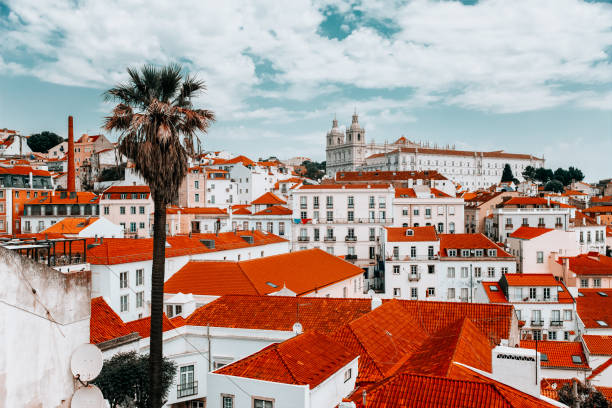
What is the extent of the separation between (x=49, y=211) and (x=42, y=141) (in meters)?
81.1

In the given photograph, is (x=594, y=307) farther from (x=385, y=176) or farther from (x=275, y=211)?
(x=385, y=176)

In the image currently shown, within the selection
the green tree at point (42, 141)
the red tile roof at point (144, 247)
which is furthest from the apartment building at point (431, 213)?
the green tree at point (42, 141)

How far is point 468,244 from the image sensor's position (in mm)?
45219

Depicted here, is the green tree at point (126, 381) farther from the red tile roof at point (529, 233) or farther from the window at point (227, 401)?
the red tile roof at point (529, 233)

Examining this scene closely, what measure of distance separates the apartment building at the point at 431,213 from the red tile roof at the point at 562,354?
30.0 m

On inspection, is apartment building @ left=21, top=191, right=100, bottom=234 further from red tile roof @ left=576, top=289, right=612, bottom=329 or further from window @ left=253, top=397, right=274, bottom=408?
window @ left=253, top=397, right=274, bottom=408

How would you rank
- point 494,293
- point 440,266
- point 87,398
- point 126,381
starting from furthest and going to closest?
point 440,266
point 494,293
point 126,381
point 87,398

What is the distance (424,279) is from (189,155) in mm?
35683

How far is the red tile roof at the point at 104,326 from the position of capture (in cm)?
1619

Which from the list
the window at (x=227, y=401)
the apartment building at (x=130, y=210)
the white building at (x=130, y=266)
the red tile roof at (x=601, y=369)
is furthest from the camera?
the apartment building at (x=130, y=210)

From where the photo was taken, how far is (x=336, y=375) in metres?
12.6

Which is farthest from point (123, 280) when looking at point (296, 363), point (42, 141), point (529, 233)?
point (42, 141)

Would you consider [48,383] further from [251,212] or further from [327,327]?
[251,212]

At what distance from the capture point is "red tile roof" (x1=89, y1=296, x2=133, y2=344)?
1619cm
